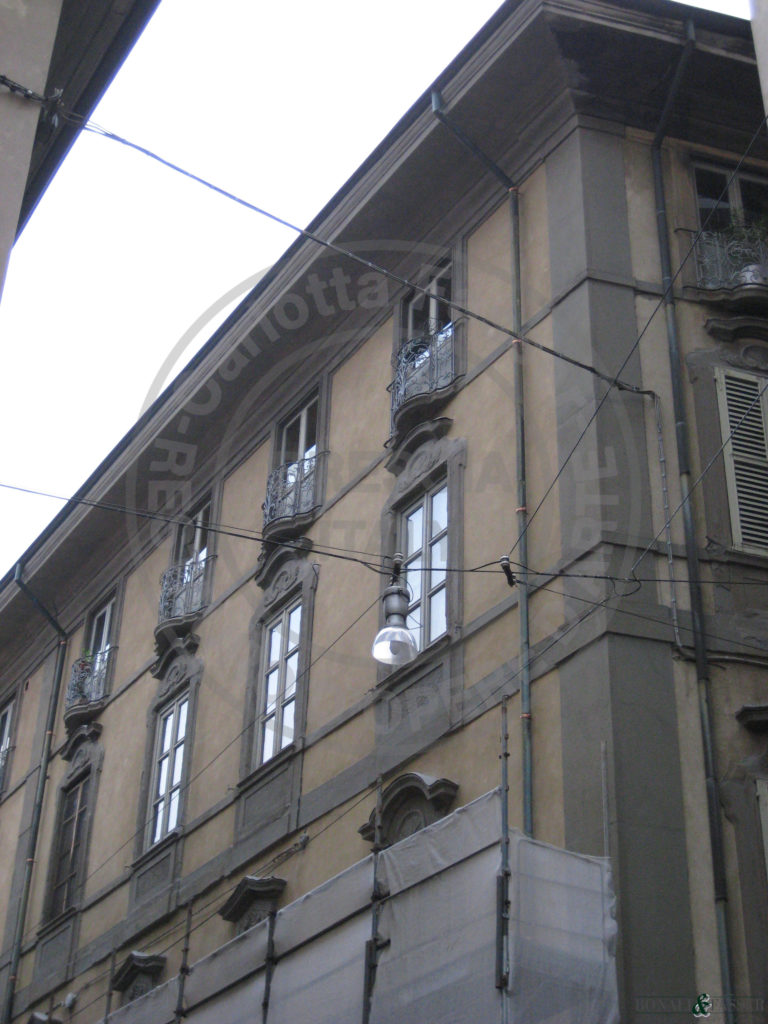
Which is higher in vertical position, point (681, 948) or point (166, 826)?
point (166, 826)

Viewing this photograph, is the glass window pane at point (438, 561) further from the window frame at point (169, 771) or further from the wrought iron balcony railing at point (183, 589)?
the wrought iron balcony railing at point (183, 589)

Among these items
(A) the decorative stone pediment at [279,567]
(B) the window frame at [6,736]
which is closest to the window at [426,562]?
(A) the decorative stone pediment at [279,567]

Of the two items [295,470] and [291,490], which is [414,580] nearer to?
[291,490]

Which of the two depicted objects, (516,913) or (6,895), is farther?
(6,895)

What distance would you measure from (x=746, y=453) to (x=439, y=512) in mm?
3052

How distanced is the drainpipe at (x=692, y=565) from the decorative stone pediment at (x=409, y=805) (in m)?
2.31

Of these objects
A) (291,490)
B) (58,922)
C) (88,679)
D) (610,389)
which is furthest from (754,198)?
(58,922)

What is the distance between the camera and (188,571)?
20.1 m

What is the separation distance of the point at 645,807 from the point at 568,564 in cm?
226

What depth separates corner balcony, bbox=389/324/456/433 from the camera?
15648 mm

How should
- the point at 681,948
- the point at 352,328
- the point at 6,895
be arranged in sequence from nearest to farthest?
the point at 681,948
the point at 352,328
the point at 6,895

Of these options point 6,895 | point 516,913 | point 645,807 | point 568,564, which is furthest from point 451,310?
point 6,895

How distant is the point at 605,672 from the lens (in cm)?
1199

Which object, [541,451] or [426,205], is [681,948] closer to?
[541,451]
